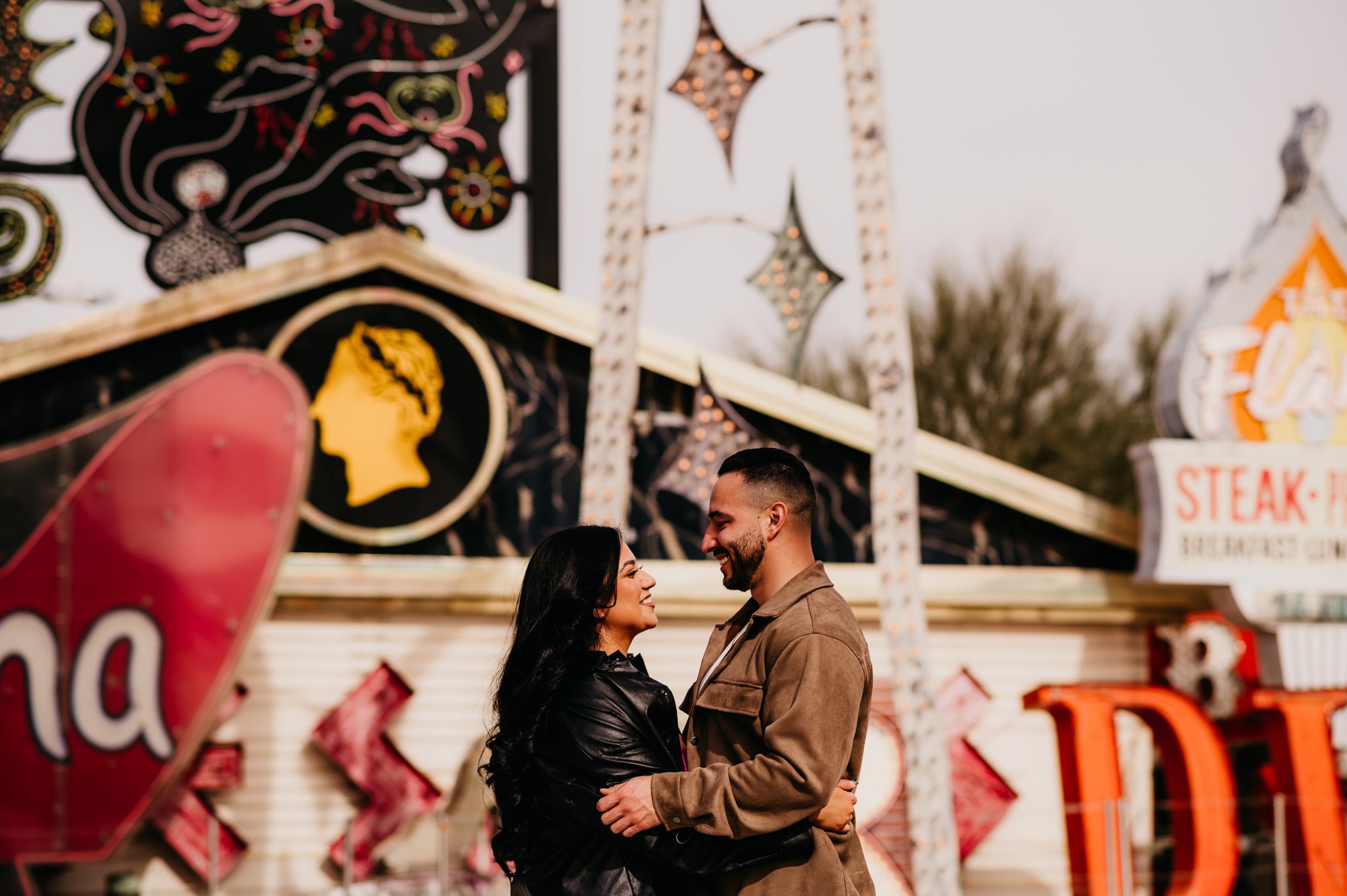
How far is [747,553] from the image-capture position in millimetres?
3541

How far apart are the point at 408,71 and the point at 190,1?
1650 millimetres

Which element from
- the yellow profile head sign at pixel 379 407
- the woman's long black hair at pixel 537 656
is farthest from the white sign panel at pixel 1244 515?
the woman's long black hair at pixel 537 656

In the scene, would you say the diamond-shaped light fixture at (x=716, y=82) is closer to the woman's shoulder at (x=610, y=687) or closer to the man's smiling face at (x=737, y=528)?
the man's smiling face at (x=737, y=528)

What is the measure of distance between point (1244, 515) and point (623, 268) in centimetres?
503

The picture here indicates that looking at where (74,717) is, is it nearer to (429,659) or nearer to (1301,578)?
(429,659)

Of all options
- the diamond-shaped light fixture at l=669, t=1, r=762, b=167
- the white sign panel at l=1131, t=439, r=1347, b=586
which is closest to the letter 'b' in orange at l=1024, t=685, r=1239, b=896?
the white sign panel at l=1131, t=439, r=1347, b=586

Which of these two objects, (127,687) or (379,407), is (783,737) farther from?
(379,407)

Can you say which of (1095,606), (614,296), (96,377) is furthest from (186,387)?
(1095,606)

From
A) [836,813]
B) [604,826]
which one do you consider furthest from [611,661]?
[836,813]

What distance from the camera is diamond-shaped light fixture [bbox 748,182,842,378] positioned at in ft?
30.8

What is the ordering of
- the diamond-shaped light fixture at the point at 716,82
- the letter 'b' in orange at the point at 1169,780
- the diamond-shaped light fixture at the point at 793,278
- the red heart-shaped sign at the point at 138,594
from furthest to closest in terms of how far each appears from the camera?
the letter 'b' in orange at the point at 1169,780 → the diamond-shaped light fixture at the point at 793,278 → the red heart-shaped sign at the point at 138,594 → the diamond-shaped light fixture at the point at 716,82

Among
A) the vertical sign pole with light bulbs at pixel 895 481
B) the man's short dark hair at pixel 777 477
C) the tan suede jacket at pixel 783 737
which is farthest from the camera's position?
the vertical sign pole with light bulbs at pixel 895 481

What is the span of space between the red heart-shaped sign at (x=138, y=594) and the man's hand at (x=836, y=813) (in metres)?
6.61

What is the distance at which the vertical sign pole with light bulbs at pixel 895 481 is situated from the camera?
855 cm
